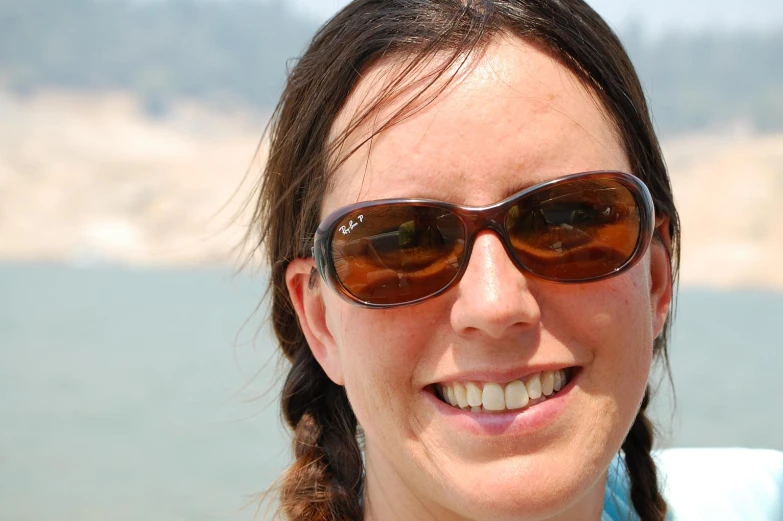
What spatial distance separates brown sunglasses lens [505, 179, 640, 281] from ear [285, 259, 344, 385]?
0.39 m

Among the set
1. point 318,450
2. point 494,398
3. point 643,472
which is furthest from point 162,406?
point 494,398

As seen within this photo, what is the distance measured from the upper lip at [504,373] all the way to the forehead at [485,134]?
0.24 metres

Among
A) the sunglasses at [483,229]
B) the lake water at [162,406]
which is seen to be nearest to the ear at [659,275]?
the sunglasses at [483,229]

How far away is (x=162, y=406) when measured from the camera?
505 inches

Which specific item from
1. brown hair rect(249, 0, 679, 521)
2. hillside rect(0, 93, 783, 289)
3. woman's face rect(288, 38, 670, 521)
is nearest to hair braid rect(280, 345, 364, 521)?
brown hair rect(249, 0, 679, 521)

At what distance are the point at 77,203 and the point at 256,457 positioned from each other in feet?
161

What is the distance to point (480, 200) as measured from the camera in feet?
3.97

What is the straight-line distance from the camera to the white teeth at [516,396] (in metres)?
1.21

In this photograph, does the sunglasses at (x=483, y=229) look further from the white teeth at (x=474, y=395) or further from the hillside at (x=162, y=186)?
the hillside at (x=162, y=186)

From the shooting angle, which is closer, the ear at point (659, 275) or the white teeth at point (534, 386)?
the white teeth at point (534, 386)

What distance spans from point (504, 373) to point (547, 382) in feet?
0.22

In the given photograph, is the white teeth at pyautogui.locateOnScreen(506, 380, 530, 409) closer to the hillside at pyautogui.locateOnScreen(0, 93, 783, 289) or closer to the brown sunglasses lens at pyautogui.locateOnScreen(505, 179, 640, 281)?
the brown sunglasses lens at pyautogui.locateOnScreen(505, 179, 640, 281)

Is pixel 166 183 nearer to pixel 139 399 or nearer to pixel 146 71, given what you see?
pixel 146 71

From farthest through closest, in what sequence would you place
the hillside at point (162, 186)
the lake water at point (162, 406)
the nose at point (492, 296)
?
1. the hillside at point (162, 186)
2. the lake water at point (162, 406)
3. the nose at point (492, 296)
